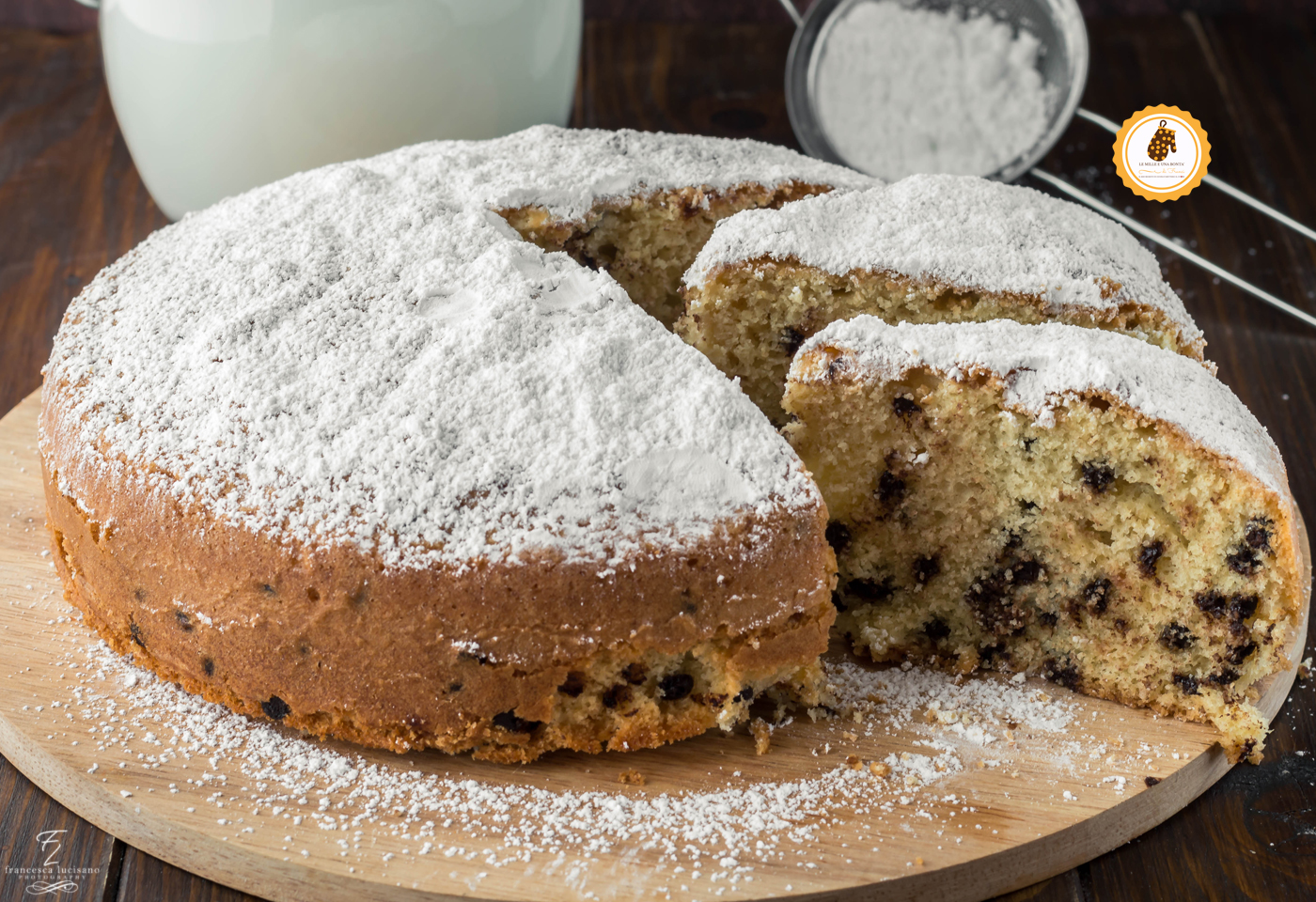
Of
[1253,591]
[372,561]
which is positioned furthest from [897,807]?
[372,561]

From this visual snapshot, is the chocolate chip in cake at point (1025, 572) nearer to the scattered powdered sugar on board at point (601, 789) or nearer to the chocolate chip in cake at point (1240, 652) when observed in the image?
the scattered powdered sugar on board at point (601, 789)

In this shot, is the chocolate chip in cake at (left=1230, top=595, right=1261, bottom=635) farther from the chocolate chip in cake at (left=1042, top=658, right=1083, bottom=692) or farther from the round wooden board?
the chocolate chip in cake at (left=1042, top=658, right=1083, bottom=692)

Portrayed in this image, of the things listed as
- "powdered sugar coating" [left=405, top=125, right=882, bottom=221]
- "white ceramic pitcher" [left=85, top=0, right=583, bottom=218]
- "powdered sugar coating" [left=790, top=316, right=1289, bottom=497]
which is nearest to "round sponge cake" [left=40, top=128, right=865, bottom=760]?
"powdered sugar coating" [left=790, top=316, right=1289, bottom=497]

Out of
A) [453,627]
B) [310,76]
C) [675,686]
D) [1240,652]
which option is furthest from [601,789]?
[310,76]

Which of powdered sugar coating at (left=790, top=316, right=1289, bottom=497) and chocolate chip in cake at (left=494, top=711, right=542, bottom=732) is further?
powdered sugar coating at (left=790, top=316, right=1289, bottom=497)

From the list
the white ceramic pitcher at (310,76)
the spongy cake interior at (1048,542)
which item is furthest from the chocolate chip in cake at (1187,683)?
the white ceramic pitcher at (310,76)

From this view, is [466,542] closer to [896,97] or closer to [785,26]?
[896,97]

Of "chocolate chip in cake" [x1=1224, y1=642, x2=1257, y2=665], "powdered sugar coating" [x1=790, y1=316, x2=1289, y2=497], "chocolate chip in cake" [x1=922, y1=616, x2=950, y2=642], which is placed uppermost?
"powdered sugar coating" [x1=790, y1=316, x2=1289, y2=497]
